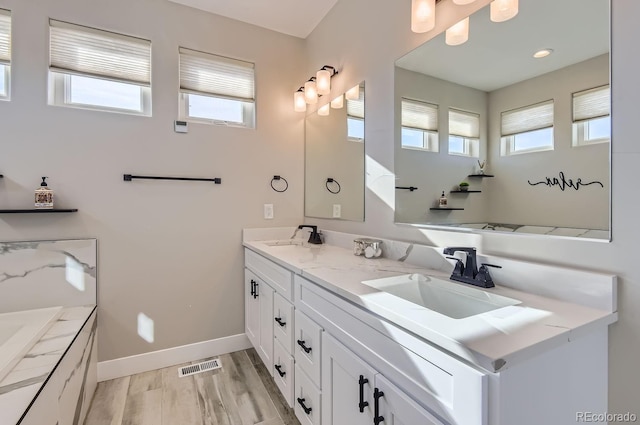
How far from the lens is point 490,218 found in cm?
128

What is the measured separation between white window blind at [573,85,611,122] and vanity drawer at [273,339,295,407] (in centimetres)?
158

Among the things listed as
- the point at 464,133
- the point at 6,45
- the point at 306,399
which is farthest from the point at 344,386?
the point at 6,45

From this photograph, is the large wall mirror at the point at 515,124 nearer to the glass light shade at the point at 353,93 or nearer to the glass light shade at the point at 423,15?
the glass light shade at the point at 423,15

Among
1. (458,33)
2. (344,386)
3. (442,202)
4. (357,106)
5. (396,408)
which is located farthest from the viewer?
(357,106)

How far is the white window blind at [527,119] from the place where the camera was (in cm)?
110

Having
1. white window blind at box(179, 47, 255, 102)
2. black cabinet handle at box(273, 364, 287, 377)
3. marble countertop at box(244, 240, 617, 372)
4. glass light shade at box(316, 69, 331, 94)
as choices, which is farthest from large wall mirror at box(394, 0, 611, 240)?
white window blind at box(179, 47, 255, 102)

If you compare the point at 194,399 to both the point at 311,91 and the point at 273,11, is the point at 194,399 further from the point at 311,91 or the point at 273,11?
the point at 273,11

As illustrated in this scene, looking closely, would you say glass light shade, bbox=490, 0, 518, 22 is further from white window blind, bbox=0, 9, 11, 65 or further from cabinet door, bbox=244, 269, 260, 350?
white window blind, bbox=0, 9, 11, 65

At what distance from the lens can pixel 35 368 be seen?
3.99ft

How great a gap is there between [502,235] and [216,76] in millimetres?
2261

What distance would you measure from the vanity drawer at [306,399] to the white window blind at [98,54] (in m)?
2.16

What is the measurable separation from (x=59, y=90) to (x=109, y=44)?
1.46ft

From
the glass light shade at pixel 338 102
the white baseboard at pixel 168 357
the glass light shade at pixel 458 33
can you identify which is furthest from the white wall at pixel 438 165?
the white baseboard at pixel 168 357

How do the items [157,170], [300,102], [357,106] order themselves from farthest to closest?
[300,102] < [157,170] < [357,106]
